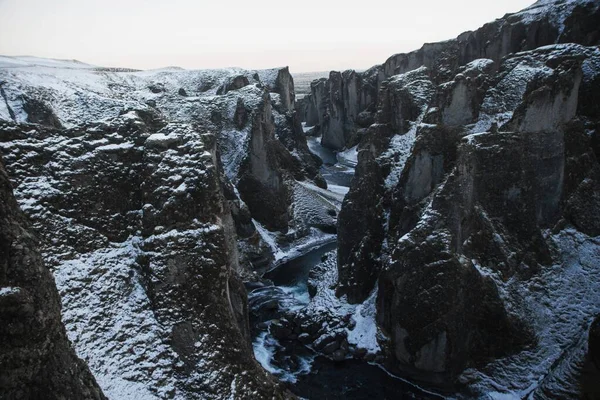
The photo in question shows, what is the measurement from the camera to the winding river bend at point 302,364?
24.7 m

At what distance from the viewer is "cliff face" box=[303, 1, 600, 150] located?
49906mm

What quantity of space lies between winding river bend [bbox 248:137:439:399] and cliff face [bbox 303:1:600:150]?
27.9 meters

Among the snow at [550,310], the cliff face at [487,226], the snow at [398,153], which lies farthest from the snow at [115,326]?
the snow at [398,153]

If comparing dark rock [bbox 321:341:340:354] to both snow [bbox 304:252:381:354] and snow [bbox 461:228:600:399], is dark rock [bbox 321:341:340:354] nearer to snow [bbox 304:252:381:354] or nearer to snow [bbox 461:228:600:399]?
snow [bbox 304:252:381:354]

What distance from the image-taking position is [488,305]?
24.1 metres

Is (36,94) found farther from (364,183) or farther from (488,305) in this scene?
(488,305)

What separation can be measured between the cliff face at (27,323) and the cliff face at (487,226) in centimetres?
1838

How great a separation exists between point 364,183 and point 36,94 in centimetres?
4295

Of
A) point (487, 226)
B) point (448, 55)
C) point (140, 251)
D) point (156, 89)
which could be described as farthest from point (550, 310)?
point (156, 89)

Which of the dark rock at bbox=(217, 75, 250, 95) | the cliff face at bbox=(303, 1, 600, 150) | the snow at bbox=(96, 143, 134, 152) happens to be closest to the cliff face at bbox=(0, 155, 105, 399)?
the snow at bbox=(96, 143, 134, 152)

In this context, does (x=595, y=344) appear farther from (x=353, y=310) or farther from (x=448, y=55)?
(x=448, y=55)

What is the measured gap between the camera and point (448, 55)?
68062 mm

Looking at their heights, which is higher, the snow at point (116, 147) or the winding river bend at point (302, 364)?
the snow at point (116, 147)

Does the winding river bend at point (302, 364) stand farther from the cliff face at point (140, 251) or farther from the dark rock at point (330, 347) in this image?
the cliff face at point (140, 251)
